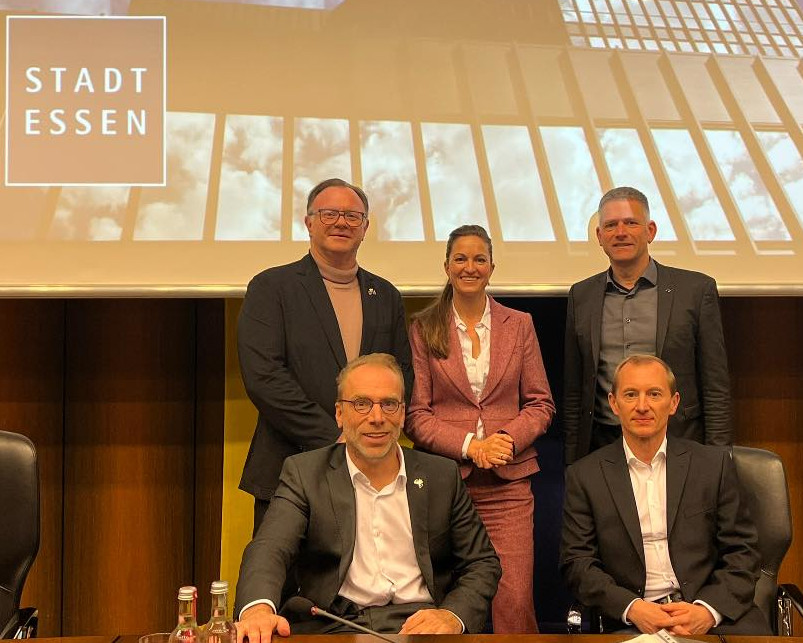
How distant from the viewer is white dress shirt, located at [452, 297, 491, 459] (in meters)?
2.59

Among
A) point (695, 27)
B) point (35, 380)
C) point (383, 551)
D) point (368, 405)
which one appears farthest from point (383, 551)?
point (695, 27)

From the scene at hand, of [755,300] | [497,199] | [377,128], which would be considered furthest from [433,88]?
[755,300]

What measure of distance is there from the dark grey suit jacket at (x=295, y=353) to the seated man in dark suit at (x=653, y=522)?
663 millimetres

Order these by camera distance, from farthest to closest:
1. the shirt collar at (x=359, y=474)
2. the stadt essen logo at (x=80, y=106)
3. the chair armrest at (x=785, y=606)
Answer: the stadt essen logo at (x=80, y=106) → the chair armrest at (x=785, y=606) → the shirt collar at (x=359, y=474)

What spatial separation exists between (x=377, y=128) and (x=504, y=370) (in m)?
1.00

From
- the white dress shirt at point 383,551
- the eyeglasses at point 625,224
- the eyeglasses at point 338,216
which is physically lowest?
the white dress shirt at point 383,551

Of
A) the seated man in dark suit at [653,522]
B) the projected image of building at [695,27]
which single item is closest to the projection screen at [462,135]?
the projected image of building at [695,27]

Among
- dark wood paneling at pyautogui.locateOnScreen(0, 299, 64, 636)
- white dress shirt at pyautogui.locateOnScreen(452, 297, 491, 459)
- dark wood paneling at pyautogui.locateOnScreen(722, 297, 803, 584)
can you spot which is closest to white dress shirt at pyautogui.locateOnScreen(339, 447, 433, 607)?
white dress shirt at pyautogui.locateOnScreen(452, 297, 491, 459)

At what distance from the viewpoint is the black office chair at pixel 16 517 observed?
2088mm

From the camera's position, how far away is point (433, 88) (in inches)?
122

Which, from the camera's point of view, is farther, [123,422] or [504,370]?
[123,422]

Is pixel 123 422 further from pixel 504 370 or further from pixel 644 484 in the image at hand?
pixel 644 484

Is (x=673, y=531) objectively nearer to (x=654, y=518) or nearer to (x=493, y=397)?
(x=654, y=518)

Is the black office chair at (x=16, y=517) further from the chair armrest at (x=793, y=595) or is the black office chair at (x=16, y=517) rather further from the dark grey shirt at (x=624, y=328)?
the chair armrest at (x=793, y=595)
